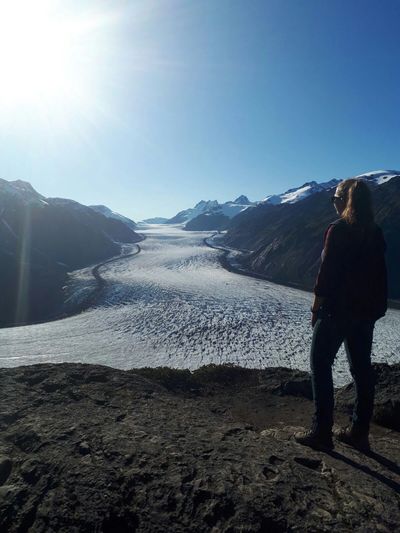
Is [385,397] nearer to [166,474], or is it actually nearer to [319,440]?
[319,440]

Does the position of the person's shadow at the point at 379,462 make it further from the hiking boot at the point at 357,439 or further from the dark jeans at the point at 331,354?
the dark jeans at the point at 331,354

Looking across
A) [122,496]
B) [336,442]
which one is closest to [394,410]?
[336,442]

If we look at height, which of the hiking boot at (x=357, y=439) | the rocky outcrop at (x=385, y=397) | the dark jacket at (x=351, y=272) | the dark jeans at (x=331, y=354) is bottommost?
the rocky outcrop at (x=385, y=397)

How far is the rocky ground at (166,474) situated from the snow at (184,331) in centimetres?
1145

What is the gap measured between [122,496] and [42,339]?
1959 cm

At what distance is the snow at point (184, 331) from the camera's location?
17.9m

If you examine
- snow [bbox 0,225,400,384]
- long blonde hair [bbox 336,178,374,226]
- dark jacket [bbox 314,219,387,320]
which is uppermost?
long blonde hair [bbox 336,178,374,226]

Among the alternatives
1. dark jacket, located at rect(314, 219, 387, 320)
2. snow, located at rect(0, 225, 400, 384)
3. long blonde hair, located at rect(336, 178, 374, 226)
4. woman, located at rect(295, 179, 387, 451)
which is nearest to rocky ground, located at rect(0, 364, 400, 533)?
woman, located at rect(295, 179, 387, 451)

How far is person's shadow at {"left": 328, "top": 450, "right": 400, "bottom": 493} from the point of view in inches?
126

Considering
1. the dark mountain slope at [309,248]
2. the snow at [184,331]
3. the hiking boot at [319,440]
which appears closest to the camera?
the hiking boot at [319,440]

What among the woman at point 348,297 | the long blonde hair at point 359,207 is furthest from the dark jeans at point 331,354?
the long blonde hair at point 359,207

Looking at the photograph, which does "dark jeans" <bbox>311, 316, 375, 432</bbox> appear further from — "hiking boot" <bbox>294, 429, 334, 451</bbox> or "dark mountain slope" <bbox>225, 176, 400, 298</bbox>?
"dark mountain slope" <bbox>225, 176, 400, 298</bbox>

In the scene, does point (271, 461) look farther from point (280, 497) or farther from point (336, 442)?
point (336, 442)

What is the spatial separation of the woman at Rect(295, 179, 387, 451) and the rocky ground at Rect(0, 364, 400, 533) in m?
0.52
